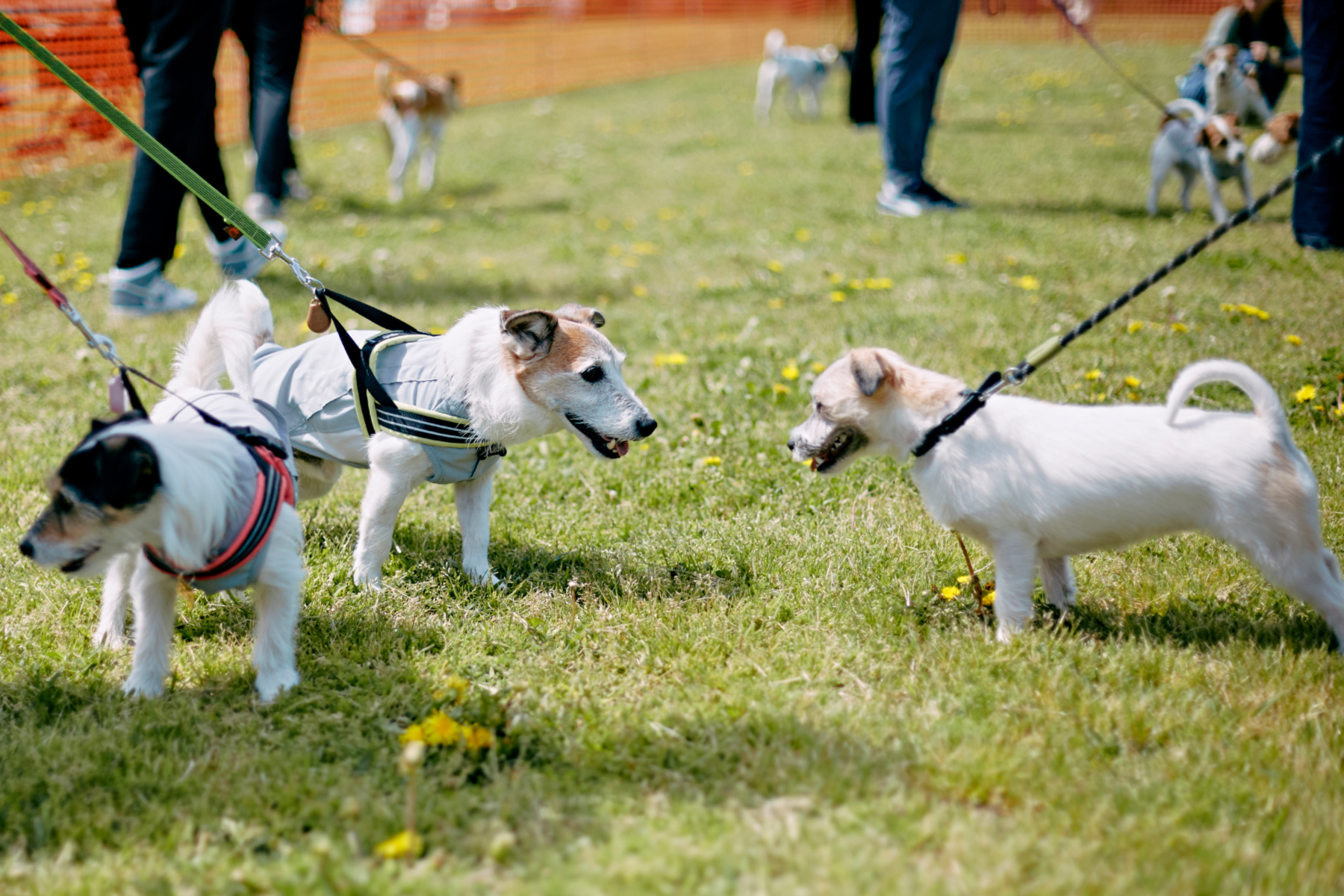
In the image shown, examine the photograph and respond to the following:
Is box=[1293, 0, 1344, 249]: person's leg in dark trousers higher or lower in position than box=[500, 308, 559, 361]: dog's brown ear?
higher

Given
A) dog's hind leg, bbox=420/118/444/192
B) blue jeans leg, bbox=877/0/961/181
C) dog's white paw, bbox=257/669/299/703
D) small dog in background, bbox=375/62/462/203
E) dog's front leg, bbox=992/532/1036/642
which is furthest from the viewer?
dog's hind leg, bbox=420/118/444/192

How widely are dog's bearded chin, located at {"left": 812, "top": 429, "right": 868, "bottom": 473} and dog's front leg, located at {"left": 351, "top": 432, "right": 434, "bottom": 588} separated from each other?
1304 mm

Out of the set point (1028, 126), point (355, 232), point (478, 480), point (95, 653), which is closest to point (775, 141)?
point (1028, 126)

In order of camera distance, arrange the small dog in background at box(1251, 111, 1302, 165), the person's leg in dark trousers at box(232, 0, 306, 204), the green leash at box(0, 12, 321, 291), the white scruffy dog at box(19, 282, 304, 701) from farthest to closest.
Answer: the small dog in background at box(1251, 111, 1302, 165), the person's leg in dark trousers at box(232, 0, 306, 204), the green leash at box(0, 12, 321, 291), the white scruffy dog at box(19, 282, 304, 701)

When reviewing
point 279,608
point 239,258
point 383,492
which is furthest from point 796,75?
point 279,608

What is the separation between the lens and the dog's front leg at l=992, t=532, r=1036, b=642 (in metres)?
2.92

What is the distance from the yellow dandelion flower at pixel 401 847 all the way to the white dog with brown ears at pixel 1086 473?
5.73 ft

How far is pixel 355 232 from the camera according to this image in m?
8.72

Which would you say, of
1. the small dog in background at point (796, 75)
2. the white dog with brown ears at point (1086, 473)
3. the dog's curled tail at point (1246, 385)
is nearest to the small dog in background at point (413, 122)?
the small dog in background at point (796, 75)

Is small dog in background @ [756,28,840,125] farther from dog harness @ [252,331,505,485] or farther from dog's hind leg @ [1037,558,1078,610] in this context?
dog's hind leg @ [1037,558,1078,610]

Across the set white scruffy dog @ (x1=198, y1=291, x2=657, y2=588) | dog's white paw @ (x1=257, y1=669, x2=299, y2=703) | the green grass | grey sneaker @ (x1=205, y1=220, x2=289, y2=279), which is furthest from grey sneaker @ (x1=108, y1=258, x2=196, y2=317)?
dog's white paw @ (x1=257, y1=669, x2=299, y2=703)

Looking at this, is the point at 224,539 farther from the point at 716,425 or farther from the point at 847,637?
the point at 716,425

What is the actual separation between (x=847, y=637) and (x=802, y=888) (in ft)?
3.68

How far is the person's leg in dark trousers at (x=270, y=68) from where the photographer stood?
8.27m
